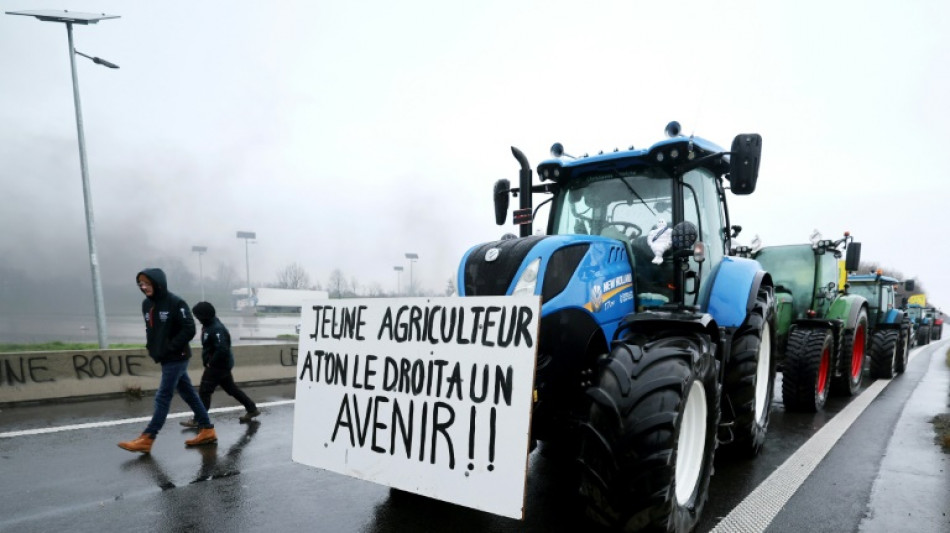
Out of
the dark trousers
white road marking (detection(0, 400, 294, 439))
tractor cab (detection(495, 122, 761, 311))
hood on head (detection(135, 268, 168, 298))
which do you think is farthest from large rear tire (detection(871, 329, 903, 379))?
hood on head (detection(135, 268, 168, 298))

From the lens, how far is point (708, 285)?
4.78 m

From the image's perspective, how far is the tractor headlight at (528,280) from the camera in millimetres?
3486

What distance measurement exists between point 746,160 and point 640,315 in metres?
1.49

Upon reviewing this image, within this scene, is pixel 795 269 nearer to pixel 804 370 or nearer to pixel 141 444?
pixel 804 370

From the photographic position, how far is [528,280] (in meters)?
3.51

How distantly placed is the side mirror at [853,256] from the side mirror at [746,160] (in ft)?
21.4

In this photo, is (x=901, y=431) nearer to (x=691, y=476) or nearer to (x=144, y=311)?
(x=691, y=476)

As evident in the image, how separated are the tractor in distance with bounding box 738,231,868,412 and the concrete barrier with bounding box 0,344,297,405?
27.4ft

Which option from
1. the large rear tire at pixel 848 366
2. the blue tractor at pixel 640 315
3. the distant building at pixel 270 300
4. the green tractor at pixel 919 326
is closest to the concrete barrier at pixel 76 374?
the blue tractor at pixel 640 315

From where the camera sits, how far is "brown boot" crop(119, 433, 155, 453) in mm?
5195

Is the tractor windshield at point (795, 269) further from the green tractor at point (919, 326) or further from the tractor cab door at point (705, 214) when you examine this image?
the green tractor at point (919, 326)

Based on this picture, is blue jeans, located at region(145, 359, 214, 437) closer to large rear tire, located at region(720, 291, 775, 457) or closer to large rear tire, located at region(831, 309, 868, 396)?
large rear tire, located at region(720, 291, 775, 457)

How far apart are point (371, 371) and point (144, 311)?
3.55 m

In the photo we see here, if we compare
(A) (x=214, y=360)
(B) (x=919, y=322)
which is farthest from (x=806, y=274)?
(B) (x=919, y=322)
